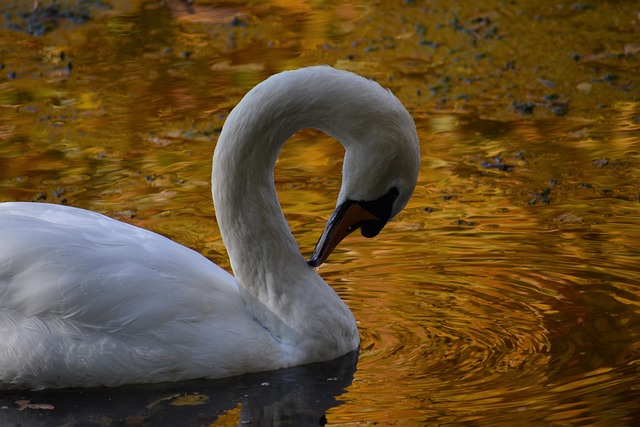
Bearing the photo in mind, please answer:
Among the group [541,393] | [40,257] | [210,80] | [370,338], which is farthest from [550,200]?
[210,80]

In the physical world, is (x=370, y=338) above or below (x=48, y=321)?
below

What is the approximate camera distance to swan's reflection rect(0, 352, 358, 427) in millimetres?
5477

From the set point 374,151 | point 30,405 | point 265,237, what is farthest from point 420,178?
point 30,405

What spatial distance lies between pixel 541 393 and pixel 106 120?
602 cm

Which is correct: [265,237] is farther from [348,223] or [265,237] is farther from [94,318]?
[94,318]

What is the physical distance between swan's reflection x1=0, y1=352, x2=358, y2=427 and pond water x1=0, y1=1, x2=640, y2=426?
0.04 ft

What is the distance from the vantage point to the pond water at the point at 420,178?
18.5 feet

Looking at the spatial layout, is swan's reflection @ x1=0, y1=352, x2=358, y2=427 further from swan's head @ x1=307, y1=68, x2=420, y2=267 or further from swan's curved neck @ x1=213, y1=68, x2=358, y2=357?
swan's head @ x1=307, y1=68, x2=420, y2=267

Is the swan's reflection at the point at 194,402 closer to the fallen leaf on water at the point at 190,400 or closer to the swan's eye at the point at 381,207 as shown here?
the fallen leaf on water at the point at 190,400

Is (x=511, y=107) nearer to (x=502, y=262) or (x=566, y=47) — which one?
(x=566, y=47)

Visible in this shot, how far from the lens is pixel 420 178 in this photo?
345 inches

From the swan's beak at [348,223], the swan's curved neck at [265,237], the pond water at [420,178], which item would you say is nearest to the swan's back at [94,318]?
the pond water at [420,178]

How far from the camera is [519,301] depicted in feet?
21.5

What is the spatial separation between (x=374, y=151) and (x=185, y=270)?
1.05 meters
